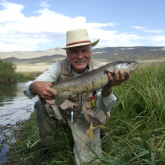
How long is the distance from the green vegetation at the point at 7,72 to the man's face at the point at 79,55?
20132 millimetres

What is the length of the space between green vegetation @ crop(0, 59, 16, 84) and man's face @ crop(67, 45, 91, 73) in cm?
2013

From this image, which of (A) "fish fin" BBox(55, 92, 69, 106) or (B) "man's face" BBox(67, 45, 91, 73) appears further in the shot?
(B) "man's face" BBox(67, 45, 91, 73)

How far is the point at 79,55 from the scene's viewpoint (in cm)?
326

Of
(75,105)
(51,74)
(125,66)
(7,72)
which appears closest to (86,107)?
(75,105)

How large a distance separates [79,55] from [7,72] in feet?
67.4

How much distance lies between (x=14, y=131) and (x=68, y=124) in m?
2.75

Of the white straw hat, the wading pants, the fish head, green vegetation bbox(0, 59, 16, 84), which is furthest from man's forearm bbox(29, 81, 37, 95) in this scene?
green vegetation bbox(0, 59, 16, 84)

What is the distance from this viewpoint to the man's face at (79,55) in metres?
3.28

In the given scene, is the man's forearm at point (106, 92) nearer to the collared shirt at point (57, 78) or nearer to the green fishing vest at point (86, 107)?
the collared shirt at point (57, 78)

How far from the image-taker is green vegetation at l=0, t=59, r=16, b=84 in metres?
21.4

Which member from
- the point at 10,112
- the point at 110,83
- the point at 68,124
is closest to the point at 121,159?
the point at 110,83

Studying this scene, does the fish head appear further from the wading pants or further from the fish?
the wading pants

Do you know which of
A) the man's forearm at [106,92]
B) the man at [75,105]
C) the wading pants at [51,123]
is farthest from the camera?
the wading pants at [51,123]

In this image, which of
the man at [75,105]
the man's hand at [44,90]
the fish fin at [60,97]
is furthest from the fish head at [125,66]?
the man's hand at [44,90]
